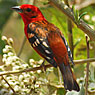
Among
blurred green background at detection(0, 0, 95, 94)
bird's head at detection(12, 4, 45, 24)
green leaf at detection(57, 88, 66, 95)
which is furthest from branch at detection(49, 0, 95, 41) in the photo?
bird's head at detection(12, 4, 45, 24)

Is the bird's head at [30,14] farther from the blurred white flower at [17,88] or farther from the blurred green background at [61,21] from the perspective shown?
the blurred white flower at [17,88]

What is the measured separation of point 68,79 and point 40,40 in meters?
0.51

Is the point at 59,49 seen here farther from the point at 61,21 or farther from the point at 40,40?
the point at 61,21

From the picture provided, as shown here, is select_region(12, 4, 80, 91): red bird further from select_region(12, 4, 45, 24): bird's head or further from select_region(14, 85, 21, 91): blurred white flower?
select_region(14, 85, 21, 91): blurred white flower

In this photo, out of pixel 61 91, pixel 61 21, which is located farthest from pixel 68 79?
pixel 61 21

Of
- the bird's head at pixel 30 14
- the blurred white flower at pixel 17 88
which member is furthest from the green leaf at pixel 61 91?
the bird's head at pixel 30 14

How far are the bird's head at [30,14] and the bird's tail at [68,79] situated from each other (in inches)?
36.2

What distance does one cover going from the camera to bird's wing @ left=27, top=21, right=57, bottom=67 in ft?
8.38

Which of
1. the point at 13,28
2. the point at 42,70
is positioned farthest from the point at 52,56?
the point at 13,28

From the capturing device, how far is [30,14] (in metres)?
3.27

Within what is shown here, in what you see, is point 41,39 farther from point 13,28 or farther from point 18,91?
point 13,28

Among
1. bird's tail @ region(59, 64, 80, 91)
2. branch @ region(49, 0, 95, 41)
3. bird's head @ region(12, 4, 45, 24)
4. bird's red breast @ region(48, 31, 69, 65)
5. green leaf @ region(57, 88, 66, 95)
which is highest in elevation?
bird's head @ region(12, 4, 45, 24)

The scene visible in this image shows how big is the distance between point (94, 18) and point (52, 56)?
1.04 meters

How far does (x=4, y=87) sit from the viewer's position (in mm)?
2168
